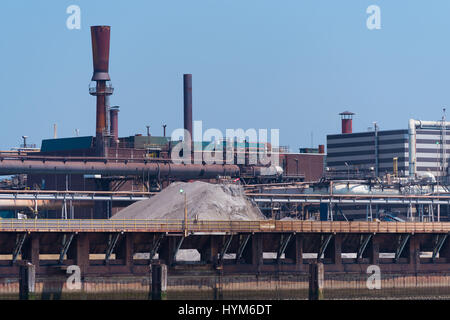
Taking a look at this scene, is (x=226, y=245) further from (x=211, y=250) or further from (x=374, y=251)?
(x=374, y=251)

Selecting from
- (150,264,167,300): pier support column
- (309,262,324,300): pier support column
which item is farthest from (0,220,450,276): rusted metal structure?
(309,262,324,300): pier support column

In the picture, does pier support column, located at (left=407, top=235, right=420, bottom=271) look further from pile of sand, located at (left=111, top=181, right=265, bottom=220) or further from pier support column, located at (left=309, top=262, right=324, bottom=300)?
pile of sand, located at (left=111, top=181, right=265, bottom=220)

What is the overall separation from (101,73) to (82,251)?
6913 centimetres

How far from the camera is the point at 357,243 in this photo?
114 meters

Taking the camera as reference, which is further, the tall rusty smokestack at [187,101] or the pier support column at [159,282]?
the tall rusty smokestack at [187,101]

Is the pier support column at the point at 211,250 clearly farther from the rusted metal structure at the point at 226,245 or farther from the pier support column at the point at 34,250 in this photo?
the pier support column at the point at 34,250

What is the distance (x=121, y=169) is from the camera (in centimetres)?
15712

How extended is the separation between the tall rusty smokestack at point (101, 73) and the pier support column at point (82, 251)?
2607 inches

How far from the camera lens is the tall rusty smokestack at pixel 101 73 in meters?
166

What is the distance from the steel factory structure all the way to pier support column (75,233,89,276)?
0.10m

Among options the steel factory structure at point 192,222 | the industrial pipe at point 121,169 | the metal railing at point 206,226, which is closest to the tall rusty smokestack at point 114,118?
the steel factory structure at point 192,222
